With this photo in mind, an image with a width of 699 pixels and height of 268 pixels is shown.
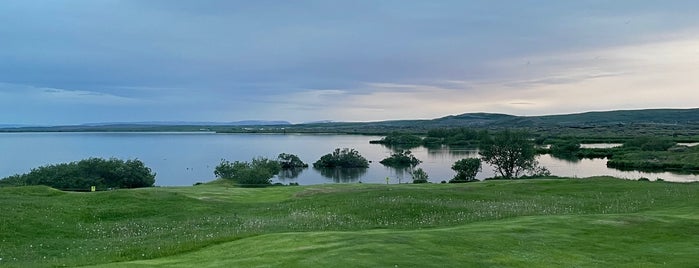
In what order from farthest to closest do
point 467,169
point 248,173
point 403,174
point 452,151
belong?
point 452,151
point 403,174
point 467,169
point 248,173

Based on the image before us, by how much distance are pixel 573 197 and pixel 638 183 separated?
1086 cm

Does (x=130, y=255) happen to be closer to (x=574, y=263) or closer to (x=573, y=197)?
(x=574, y=263)

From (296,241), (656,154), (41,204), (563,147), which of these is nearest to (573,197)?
(296,241)

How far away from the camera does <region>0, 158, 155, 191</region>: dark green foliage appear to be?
90.4 m

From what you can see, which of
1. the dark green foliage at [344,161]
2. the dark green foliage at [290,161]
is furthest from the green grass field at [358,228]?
the dark green foliage at [290,161]

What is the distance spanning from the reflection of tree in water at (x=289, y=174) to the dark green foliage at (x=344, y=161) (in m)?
6.28

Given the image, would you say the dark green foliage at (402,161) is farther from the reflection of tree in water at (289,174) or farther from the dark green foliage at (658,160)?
the dark green foliage at (658,160)

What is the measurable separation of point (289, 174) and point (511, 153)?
47.8 metres

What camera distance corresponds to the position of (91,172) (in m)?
94.7

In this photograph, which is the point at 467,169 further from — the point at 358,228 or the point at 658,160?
the point at 358,228

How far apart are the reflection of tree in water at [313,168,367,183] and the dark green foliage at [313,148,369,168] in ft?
9.92

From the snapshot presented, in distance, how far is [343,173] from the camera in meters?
124

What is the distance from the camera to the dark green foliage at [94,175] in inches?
3561

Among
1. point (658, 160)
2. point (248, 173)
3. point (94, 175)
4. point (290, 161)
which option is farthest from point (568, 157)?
point (94, 175)
